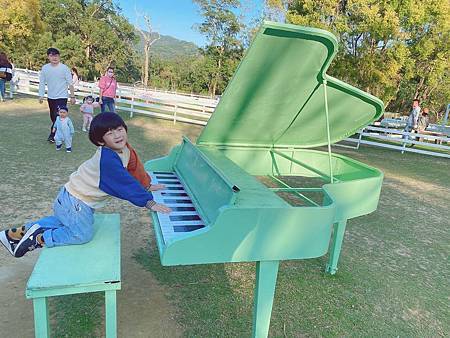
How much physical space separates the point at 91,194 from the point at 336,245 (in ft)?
7.87

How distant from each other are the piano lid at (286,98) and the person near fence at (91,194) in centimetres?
123

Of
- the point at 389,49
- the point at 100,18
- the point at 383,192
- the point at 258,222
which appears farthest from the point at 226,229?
the point at 100,18

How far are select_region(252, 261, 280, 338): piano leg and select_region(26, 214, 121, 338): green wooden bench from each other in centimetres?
86

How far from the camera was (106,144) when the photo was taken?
2416mm

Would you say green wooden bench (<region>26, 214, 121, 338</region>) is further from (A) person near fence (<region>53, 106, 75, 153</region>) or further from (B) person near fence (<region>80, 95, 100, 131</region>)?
(B) person near fence (<region>80, 95, 100, 131</region>)

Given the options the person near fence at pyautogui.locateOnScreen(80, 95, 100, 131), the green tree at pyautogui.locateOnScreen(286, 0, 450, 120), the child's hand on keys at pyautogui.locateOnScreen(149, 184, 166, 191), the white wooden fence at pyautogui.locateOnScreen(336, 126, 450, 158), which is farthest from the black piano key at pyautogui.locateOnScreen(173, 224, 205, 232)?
the green tree at pyautogui.locateOnScreen(286, 0, 450, 120)

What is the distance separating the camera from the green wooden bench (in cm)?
188

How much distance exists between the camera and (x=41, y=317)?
197cm

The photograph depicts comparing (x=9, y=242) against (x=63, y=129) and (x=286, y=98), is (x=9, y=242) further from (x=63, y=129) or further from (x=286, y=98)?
(x=63, y=129)

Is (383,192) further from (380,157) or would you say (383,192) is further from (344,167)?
(380,157)

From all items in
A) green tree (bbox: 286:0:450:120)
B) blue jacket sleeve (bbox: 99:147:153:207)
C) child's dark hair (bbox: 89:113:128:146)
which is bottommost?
blue jacket sleeve (bbox: 99:147:153:207)

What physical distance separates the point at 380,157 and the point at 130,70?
50.4 m

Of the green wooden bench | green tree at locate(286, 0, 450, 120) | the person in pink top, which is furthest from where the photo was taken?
green tree at locate(286, 0, 450, 120)

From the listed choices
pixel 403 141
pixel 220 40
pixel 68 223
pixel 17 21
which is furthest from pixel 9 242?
pixel 220 40
